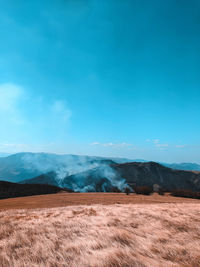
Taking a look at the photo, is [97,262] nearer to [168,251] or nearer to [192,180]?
[168,251]

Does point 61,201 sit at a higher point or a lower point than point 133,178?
higher

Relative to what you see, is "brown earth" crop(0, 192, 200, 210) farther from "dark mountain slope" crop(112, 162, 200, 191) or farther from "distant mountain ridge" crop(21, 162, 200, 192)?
"dark mountain slope" crop(112, 162, 200, 191)

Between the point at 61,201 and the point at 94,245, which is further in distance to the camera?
the point at 61,201

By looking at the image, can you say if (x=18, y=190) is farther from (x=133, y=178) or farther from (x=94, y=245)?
(x=133, y=178)

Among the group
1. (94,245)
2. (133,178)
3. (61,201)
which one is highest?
(94,245)

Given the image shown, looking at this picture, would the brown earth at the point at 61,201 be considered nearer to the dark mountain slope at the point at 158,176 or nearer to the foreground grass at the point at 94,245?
the foreground grass at the point at 94,245

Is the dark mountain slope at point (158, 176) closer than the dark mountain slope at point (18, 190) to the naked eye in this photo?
No

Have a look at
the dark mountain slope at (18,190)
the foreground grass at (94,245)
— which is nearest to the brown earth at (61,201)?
the dark mountain slope at (18,190)

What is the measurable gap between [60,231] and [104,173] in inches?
2915

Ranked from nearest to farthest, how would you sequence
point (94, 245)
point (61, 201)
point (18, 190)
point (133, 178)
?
1. point (94, 245)
2. point (61, 201)
3. point (18, 190)
4. point (133, 178)

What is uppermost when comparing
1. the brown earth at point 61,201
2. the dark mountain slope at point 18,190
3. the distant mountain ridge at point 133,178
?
the brown earth at point 61,201

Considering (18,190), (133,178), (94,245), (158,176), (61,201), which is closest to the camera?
(94,245)

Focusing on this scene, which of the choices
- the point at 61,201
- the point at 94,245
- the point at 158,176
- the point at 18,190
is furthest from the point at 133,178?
the point at 94,245

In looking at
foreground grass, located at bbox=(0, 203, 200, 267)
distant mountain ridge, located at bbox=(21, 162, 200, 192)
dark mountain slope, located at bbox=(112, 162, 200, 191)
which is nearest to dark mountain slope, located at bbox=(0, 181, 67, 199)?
foreground grass, located at bbox=(0, 203, 200, 267)
